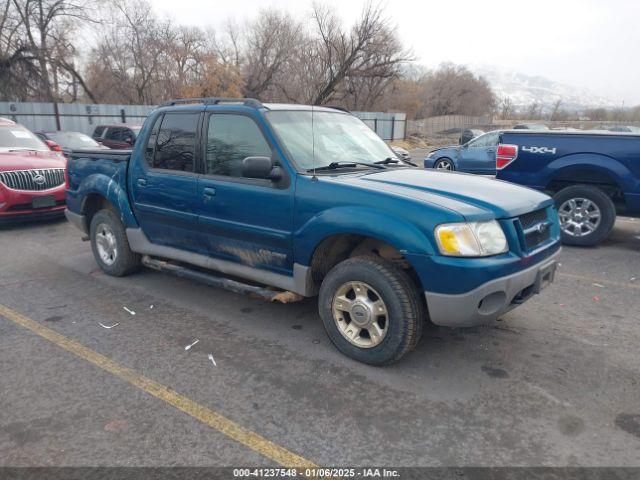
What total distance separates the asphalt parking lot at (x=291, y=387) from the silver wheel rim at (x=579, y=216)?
1.99 meters

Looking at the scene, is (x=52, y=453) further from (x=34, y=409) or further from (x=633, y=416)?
(x=633, y=416)

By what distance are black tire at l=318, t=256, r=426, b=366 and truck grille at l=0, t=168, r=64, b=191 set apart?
6.56 metres

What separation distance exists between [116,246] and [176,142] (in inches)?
63.1

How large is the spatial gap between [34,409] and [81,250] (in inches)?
169

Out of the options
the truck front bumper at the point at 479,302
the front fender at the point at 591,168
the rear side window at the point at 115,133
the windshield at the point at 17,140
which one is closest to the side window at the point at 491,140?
the front fender at the point at 591,168

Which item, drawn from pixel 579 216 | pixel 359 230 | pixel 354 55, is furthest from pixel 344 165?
pixel 354 55

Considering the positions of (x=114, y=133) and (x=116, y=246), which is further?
(x=114, y=133)

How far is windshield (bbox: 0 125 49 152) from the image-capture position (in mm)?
8750

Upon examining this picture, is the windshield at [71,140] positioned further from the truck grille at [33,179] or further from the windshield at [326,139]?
the windshield at [326,139]

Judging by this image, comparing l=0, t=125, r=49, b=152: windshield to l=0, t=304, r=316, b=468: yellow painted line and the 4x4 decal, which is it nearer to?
l=0, t=304, r=316, b=468: yellow painted line

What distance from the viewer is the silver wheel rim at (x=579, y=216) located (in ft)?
22.2

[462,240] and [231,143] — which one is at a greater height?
[231,143]

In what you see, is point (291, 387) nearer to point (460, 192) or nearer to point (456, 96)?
point (460, 192)

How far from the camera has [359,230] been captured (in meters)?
3.33
